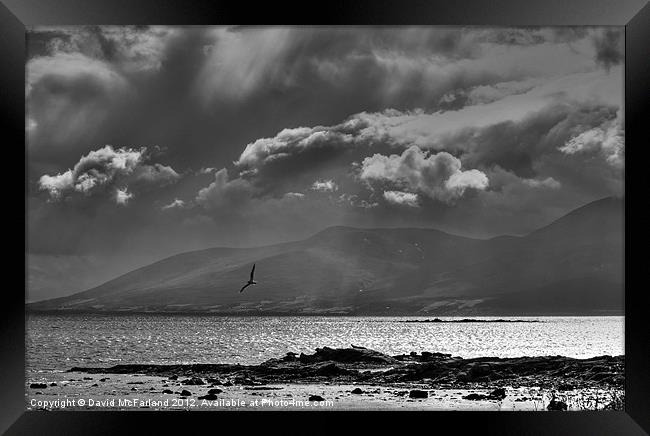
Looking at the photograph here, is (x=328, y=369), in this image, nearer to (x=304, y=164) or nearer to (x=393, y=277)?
(x=304, y=164)

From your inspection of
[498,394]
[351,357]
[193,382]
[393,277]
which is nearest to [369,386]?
[351,357]

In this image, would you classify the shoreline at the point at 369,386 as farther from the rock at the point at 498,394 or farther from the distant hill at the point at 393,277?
the distant hill at the point at 393,277

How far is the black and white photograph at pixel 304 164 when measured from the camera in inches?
956

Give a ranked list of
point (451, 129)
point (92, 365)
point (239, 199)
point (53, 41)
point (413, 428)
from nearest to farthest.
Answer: point (413, 428) < point (92, 365) < point (53, 41) < point (451, 129) < point (239, 199)

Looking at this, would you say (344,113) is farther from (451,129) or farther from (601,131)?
(601,131)

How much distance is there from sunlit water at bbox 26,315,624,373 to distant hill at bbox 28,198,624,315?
1.23m

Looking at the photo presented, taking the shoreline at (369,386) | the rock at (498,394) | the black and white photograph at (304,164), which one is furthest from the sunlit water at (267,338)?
the rock at (498,394)

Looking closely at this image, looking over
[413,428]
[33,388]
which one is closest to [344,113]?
[33,388]

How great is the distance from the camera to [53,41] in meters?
24.2

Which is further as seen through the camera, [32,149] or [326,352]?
[32,149]

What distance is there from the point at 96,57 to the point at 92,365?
10316 millimetres

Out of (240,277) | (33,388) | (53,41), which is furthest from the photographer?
(240,277)

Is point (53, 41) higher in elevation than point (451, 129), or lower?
higher

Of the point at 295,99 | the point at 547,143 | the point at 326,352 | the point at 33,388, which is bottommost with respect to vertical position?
the point at 33,388
